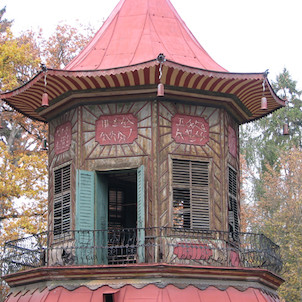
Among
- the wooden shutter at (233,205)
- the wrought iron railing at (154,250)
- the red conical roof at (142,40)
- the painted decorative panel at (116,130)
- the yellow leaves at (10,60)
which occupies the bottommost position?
the wrought iron railing at (154,250)

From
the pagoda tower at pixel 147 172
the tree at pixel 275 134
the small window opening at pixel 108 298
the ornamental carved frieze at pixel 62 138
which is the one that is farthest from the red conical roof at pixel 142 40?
the tree at pixel 275 134

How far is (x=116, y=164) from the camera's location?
51.9 feet

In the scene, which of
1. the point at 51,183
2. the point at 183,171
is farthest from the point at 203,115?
the point at 51,183

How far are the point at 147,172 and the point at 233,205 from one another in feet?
8.23

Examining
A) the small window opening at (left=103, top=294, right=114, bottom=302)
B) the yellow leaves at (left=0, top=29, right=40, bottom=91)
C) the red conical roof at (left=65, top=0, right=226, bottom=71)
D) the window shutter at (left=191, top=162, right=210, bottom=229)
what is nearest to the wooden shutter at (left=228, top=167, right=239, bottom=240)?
the window shutter at (left=191, top=162, right=210, bottom=229)

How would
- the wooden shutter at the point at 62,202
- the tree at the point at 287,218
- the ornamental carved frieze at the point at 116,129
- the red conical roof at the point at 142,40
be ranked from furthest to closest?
the tree at the point at 287,218 < the red conical roof at the point at 142,40 < the wooden shutter at the point at 62,202 < the ornamental carved frieze at the point at 116,129

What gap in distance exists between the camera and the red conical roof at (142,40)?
1641 centimetres

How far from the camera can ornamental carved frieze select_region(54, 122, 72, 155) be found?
16672mm

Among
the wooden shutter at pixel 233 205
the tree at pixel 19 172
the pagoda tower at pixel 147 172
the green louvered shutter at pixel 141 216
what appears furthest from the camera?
the tree at pixel 19 172

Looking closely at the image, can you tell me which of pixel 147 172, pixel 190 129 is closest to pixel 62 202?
pixel 147 172

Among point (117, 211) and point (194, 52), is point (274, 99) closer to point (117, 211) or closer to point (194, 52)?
point (194, 52)

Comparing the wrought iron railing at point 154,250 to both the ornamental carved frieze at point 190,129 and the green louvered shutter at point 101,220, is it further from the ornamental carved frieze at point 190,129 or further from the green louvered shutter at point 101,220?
the ornamental carved frieze at point 190,129

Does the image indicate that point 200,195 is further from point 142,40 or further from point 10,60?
point 10,60

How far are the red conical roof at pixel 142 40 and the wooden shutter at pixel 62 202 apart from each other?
245cm
